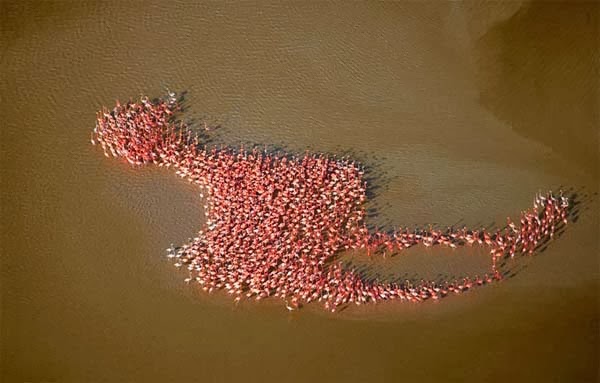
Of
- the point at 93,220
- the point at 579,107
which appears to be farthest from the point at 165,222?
the point at 579,107

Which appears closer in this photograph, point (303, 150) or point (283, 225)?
point (283, 225)

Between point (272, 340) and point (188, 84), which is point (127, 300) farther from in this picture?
point (188, 84)

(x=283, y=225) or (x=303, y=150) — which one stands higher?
(x=303, y=150)
